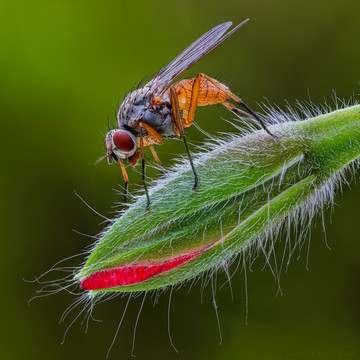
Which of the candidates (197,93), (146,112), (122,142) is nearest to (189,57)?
(197,93)

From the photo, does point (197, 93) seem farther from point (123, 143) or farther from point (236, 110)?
point (123, 143)

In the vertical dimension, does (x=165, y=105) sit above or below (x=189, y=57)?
below

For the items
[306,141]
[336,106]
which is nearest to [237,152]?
[306,141]

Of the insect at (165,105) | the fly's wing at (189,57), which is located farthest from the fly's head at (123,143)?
the fly's wing at (189,57)

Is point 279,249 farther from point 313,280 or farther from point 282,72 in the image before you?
point 282,72

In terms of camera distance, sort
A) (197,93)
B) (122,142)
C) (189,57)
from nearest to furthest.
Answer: (122,142) → (189,57) → (197,93)

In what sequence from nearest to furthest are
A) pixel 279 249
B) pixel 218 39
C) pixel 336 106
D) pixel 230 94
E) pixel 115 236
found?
pixel 115 236, pixel 336 106, pixel 218 39, pixel 230 94, pixel 279 249

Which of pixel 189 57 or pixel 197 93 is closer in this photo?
pixel 189 57

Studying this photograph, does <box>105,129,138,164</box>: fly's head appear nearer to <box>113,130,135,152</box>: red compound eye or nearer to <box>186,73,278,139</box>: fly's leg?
<box>113,130,135,152</box>: red compound eye
